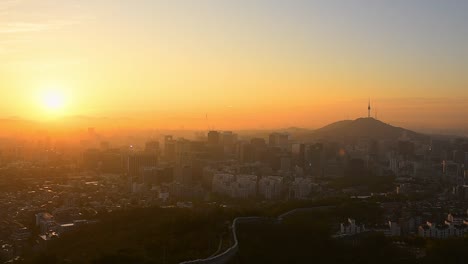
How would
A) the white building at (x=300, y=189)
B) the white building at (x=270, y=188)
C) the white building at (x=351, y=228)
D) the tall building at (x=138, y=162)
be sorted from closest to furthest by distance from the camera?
the white building at (x=351, y=228) < the white building at (x=300, y=189) < the white building at (x=270, y=188) < the tall building at (x=138, y=162)

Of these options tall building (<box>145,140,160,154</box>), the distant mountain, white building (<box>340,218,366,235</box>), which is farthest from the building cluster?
the distant mountain

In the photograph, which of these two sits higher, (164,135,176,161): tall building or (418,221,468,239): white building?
(164,135,176,161): tall building

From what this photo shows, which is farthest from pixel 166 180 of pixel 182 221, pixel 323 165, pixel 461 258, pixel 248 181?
pixel 461 258

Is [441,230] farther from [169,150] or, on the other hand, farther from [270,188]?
[169,150]

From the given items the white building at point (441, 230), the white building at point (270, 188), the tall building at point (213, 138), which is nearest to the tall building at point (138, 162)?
the tall building at point (213, 138)

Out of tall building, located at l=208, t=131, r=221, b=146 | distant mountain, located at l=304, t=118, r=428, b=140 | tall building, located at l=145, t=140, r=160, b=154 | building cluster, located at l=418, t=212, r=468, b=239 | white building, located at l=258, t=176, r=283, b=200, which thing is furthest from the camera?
distant mountain, located at l=304, t=118, r=428, b=140

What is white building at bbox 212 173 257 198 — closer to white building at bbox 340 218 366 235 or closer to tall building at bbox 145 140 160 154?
tall building at bbox 145 140 160 154

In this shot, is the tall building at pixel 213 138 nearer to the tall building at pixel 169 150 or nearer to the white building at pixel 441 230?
the tall building at pixel 169 150

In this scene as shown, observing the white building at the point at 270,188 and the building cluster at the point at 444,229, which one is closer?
the building cluster at the point at 444,229

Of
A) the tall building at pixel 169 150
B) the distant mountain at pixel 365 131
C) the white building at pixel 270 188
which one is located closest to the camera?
the white building at pixel 270 188
